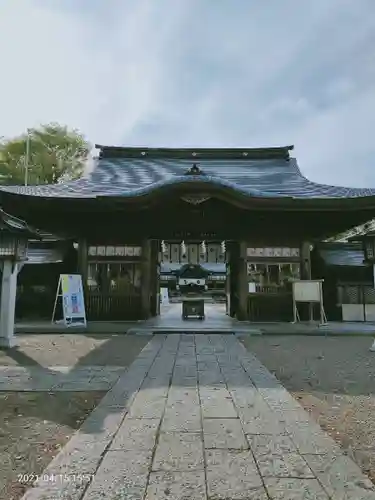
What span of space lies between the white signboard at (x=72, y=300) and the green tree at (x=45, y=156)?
753 inches

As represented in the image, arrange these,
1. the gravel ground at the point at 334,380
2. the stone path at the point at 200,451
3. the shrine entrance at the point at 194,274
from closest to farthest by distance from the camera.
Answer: the stone path at the point at 200,451
the gravel ground at the point at 334,380
the shrine entrance at the point at 194,274

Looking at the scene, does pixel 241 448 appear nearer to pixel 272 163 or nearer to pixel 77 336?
pixel 77 336

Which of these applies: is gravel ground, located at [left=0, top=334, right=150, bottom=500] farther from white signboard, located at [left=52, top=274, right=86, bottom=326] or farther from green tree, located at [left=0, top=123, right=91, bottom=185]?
green tree, located at [left=0, top=123, right=91, bottom=185]

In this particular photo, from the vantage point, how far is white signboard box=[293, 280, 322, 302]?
34.1ft

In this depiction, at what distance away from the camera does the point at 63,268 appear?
502 inches

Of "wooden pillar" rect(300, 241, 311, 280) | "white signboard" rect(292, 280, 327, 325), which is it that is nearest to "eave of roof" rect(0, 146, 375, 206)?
"wooden pillar" rect(300, 241, 311, 280)

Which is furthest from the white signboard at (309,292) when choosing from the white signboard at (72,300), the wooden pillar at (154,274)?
the white signboard at (72,300)

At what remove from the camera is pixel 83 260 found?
11883 millimetres

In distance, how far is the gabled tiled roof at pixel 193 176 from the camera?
11.1 m

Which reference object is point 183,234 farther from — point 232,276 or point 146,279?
point 232,276

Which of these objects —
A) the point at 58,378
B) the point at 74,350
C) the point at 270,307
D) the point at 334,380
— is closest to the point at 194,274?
the point at 270,307

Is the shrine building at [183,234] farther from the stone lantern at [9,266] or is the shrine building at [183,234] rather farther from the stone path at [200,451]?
the stone path at [200,451]

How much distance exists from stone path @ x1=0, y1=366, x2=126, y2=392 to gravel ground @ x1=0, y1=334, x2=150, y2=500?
202mm

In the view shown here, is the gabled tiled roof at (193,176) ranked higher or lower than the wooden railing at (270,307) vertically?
higher
